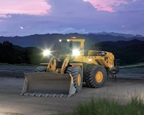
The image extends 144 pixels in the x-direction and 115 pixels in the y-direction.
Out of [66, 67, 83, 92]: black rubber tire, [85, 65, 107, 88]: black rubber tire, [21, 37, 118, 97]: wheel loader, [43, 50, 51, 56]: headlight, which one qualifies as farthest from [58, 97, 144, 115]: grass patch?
[43, 50, 51, 56]: headlight

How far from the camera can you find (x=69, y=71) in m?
17.9

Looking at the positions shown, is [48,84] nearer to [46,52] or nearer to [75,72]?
[75,72]

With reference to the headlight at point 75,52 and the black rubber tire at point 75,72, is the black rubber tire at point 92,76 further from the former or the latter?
the black rubber tire at point 75,72

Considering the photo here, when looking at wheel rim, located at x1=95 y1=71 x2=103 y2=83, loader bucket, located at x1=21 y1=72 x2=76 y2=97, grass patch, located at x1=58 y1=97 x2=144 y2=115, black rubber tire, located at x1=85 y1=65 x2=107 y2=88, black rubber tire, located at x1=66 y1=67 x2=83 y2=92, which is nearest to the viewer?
grass patch, located at x1=58 y1=97 x2=144 y2=115

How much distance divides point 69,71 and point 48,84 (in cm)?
124

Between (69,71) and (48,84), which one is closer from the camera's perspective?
(48,84)

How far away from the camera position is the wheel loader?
1719 centimetres

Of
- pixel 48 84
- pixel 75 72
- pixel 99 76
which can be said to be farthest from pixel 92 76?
pixel 48 84

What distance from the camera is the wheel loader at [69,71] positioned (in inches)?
677

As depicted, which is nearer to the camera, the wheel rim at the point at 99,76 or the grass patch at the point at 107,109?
the grass patch at the point at 107,109

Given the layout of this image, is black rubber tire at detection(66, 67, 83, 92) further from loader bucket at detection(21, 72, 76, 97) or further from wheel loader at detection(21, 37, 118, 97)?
loader bucket at detection(21, 72, 76, 97)

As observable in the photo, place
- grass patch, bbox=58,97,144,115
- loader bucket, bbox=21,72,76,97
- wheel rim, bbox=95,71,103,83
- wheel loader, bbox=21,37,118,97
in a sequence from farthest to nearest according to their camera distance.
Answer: wheel rim, bbox=95,71,103,83, wheel loader, bbox=21,37,118,97, loader bucket, bbox=21,72,76,97, grass patch, bbox=58,97,144,115

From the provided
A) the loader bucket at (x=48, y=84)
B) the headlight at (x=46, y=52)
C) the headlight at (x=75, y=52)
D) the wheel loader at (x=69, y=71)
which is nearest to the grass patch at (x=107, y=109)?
the wheel loader at (x=69, y=71)

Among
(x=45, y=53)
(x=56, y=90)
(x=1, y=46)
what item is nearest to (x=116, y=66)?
(x=45, y=53)
